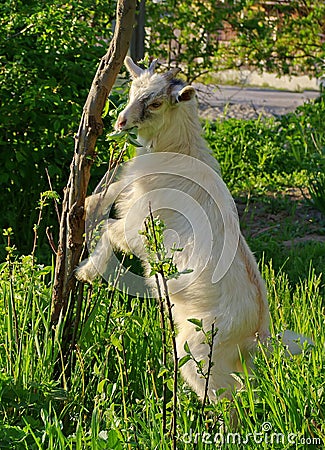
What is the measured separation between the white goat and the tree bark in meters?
0.09

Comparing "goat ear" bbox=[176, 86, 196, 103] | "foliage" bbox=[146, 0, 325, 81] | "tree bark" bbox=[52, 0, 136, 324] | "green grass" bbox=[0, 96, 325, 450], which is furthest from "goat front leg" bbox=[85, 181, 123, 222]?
"foliage" bbox=[146, 0, 325, 81]

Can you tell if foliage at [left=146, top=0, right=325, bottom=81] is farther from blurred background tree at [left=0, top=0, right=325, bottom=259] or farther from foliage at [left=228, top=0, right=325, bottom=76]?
blurred background tree at [left=0, top=0, right=325, bottom=259]

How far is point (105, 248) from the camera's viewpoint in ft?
10.8

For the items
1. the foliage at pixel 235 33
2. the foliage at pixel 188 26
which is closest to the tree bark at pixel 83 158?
the foliage at pixel 235 33

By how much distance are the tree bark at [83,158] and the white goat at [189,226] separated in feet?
0.29

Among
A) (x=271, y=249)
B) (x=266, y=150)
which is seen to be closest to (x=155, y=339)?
(x=271, y=249)

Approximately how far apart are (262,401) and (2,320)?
123 cm

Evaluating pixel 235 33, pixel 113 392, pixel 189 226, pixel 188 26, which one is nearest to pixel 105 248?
pixel 189 226

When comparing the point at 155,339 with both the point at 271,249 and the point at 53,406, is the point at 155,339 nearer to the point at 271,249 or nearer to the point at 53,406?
the point at 53,406

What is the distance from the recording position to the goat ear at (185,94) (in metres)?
3.24

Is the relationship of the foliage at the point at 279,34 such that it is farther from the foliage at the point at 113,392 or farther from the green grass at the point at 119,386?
the foliage at the point at 113,392

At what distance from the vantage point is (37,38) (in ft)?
17.2

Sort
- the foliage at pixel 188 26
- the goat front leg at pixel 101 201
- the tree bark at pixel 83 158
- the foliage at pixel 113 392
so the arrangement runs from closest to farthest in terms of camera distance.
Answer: the foliage at pixel 113 392, the tree bark at pixel 83 158, the goat front leg at pixel 101 201, the foliage at pixel 188 26

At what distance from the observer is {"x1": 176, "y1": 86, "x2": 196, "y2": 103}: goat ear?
324 centimetres
